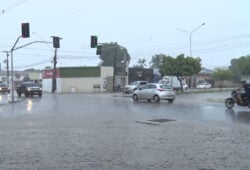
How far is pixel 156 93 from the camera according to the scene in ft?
125

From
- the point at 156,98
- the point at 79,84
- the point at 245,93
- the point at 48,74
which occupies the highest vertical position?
the point at 48,74

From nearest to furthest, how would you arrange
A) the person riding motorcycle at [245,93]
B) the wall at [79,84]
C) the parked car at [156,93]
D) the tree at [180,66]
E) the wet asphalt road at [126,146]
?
1. the wet asphalt road at [126,146]
2. the person riding motorcycle at [245,93]
3. the parked car at [156,93]
4. the tree at [180,66]
5. the wall at [79,84]

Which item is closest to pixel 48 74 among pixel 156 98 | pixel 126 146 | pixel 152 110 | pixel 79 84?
pixel 79 84

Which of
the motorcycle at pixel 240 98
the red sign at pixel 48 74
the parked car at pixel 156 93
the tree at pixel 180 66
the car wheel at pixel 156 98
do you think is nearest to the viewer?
the motorcycle at pixel 240 98

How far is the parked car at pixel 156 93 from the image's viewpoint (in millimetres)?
37656

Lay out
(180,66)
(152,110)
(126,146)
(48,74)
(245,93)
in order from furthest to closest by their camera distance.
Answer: (48,74)
(180,66)
(152,110)
(245,93)
(126,146)

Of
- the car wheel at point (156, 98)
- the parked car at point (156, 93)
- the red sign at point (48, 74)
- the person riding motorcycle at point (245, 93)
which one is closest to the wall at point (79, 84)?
the red sign at point (48, 74)

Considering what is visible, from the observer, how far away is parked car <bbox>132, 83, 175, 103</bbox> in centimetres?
3766

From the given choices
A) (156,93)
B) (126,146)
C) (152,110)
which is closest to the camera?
(126,146)

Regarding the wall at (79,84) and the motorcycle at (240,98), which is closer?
the motorcycle at (240,98)

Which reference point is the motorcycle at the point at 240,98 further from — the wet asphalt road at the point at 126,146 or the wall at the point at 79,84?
the wall at the point at 79,84

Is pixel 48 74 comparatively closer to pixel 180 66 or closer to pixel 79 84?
pixel 79 84

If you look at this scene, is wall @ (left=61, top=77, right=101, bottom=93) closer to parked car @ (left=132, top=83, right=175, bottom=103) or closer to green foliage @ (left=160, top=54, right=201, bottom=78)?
green foliage @ (left=160, top=54, right=201, bottom=78)

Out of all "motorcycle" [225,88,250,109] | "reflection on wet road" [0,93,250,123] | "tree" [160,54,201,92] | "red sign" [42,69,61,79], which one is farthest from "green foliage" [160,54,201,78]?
"motorcycle" [225,88,250,109]
